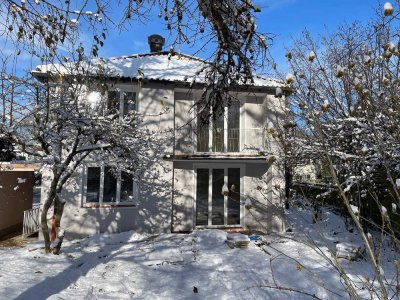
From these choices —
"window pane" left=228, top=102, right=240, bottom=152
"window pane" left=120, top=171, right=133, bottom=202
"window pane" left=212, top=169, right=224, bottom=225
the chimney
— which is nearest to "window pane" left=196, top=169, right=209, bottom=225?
"window pane" left=212, top=169, right=224, bottom=225

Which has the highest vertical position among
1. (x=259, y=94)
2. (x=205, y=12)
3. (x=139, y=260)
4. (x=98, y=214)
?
(x=259, y=94)

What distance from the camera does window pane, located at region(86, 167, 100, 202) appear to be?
12242mm

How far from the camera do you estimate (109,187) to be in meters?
12.4

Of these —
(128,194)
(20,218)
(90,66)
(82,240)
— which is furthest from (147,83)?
(20,218)

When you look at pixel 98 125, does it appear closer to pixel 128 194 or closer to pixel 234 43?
pixel 128 194

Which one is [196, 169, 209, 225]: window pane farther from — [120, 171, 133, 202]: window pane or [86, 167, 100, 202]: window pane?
[86, 167, 100, 202]: window pane

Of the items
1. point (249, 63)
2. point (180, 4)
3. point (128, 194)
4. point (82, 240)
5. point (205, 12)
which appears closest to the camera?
point (205, 12)

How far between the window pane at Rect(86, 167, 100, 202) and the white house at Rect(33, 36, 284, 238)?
0.03 meters

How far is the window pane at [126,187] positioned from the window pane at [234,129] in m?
4.09

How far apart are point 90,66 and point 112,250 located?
5665 millimetres

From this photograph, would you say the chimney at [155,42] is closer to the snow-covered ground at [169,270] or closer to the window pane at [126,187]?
the window pane at [126,187]

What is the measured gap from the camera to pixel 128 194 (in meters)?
12.6

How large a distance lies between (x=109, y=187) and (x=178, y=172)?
2627 millimetres

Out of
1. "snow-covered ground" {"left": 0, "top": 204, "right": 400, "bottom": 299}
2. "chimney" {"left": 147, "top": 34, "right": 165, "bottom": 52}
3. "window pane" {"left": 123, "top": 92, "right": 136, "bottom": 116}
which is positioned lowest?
"snow-covered ground" {"left": 0, "top": 204, "right": 400, "bottom": 299}
